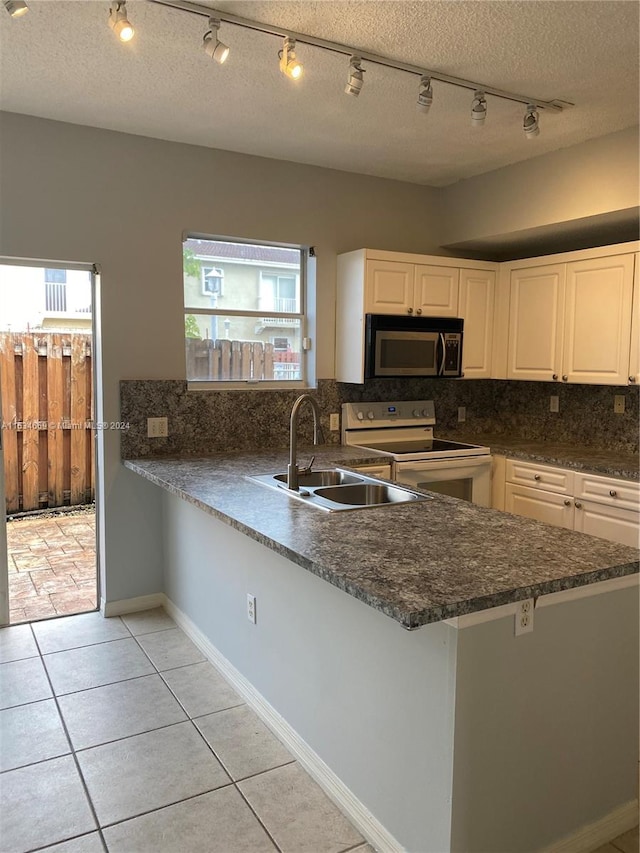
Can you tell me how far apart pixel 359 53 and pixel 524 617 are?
202cm

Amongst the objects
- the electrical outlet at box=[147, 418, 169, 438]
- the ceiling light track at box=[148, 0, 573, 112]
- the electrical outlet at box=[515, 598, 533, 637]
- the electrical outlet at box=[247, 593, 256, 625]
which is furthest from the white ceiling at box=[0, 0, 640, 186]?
the electrical outlet at box=[247, 593, 256, 625]

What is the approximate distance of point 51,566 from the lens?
13.6ft

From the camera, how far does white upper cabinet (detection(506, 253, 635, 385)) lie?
3.35 m

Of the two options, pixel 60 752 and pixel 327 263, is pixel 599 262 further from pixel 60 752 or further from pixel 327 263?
pixel 60 752

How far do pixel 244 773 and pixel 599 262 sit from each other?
3005 millimetres

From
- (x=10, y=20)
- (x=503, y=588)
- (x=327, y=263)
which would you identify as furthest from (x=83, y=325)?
(x=503, y=588)

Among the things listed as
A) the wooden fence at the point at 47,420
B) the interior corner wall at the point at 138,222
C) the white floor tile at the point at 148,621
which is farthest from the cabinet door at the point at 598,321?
the wooden fence at the point at 47,420

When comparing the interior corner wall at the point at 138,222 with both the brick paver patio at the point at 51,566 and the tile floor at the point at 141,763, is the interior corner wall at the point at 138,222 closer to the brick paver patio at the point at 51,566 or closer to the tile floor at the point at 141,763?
the brick paver patio at the point at 51,566

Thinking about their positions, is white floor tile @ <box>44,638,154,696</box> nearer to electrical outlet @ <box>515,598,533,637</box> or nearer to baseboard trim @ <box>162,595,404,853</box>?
baseboard trim @ <box>162,595,404,853</box>

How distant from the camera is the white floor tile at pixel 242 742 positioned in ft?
7.27

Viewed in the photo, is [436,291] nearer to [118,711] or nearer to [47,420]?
[118,711]

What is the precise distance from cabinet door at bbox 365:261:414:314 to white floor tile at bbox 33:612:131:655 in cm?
222

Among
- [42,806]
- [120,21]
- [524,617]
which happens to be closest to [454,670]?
Result: [524,617]

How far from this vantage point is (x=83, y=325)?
4.90 metres
